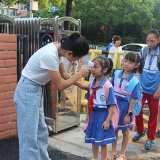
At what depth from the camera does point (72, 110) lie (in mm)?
4051

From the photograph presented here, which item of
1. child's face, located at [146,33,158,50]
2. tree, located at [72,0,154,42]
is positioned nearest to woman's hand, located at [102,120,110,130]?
child's face, located at [146,33,158,50]

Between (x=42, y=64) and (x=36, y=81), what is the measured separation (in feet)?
0.80

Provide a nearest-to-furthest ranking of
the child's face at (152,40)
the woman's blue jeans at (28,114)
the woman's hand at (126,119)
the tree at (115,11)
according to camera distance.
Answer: the woman's blue jeans at (28,114), the woman's hand at (126,119), the child's face at (152,40), the tree at (115,11)

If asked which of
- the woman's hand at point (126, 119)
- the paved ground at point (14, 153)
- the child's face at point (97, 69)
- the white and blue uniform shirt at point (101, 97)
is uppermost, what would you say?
the child's face at point (97, 69)

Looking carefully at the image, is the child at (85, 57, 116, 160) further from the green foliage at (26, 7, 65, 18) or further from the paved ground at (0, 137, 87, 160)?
the green foliage at (26, 7, 65, 18)

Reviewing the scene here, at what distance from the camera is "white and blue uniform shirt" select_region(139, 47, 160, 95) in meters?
3.49

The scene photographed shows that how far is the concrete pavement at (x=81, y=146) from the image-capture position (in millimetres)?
3208

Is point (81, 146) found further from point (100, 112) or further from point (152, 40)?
point (152, 40)

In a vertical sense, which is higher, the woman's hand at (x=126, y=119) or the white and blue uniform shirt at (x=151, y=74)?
the white and blue uniform shirt at (x=151, y=74)

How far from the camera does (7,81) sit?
11.7 ft

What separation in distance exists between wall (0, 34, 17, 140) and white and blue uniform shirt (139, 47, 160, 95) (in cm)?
210

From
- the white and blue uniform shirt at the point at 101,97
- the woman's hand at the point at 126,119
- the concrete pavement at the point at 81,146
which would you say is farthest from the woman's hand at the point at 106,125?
the concrete pavement at the point at 81,146

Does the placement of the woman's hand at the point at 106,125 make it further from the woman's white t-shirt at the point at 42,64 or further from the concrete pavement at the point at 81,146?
the woman's white t-shirt at the point at 42,64

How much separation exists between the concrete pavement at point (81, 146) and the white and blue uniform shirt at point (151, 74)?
0.87 meters
